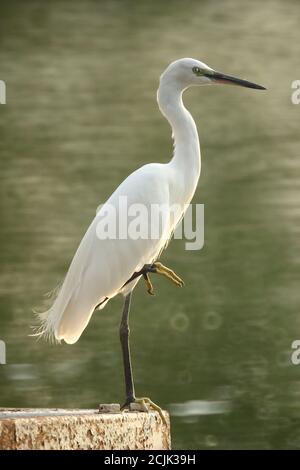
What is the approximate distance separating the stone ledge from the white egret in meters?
0.21

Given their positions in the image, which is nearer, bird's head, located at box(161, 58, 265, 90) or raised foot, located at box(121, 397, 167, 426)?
raised foot, located at box(121, 397, 167, 426)

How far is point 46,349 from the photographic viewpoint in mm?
6320

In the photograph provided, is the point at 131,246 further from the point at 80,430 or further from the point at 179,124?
the point at 80,430

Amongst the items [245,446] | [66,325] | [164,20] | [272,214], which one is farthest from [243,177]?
[66,325]

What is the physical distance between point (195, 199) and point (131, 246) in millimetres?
4182

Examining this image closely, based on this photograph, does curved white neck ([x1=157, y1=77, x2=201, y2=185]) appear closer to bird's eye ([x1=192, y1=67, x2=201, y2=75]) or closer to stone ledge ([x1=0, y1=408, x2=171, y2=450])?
bird's eye ([x1=192, y1=67, x2=201, y2=75])

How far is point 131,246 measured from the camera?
353 centimetres

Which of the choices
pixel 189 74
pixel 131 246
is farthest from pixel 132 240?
pixel 189 74

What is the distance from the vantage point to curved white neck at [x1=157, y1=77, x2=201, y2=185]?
362 cm

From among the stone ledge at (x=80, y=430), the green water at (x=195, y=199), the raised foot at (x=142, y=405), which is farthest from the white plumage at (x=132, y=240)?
the green water at (x=195, y=199)

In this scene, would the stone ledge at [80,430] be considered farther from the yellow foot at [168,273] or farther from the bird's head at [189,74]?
the bird's head at [189,74]

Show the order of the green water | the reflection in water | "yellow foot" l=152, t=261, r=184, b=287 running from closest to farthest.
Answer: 1. "yellow foot" l=152, t=261, r=184, b=287
2. the reflection in water
3. the green water

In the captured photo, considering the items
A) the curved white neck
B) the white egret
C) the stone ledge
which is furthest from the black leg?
the curved white neck
